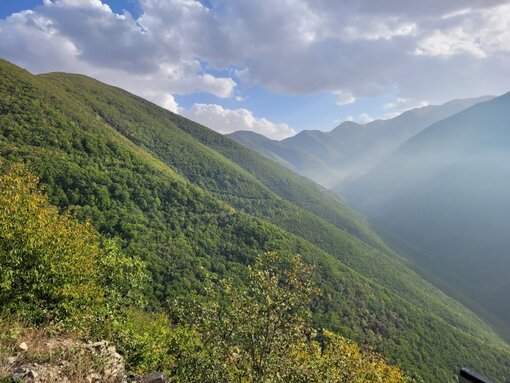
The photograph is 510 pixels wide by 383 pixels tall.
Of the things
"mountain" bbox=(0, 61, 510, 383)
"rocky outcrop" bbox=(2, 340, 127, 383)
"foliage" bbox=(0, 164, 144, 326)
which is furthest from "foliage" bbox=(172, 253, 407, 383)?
"mountain" bbox=(0, 61, 510, 383)

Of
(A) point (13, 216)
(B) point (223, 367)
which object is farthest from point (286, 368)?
(A) point (13, 216)

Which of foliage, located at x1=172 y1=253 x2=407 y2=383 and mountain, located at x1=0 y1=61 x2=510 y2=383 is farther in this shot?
mountain, located at x1=0 y1=61 x2=510 y2=383

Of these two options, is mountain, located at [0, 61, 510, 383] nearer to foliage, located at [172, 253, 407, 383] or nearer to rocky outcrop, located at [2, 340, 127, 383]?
foliage, located at [172, 253, 407, 383]

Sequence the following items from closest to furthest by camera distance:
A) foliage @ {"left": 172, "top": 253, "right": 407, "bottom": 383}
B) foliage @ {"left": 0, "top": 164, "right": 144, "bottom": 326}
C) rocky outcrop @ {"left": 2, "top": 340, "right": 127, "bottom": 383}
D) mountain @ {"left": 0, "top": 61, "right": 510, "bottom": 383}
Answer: rocky outcrop @ {"left": 2, "top": 340, "right": 127, "bottom": 383} → foliage @ {"left": 172, "top": 253, "right": 407, "bottom": 383} → foliage @ {"left": 0, "top": 164, "right": 144, "bottom": 326} → mountain @ {"left": 0, "top": 61, "right": 510, "bottom": 383}

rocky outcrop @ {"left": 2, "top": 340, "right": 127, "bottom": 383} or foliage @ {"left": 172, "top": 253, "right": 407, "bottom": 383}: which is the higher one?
foliage @ {"left": 172, "top": 253, "right": 407, "bottom": 383}

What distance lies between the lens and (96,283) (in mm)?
25375

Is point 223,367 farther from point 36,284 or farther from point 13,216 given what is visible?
point 13,216

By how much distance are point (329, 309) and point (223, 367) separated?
82318 mm

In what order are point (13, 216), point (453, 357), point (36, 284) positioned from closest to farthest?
point (36, 284)
point (13, 216)
point (453, 357)

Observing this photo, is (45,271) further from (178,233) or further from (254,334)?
(178,233)

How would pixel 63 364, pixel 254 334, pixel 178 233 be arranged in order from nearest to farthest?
1. pixel 63 364
2. pixel 254 334
3. pixel 178 233

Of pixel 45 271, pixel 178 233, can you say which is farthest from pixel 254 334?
pixel 178 233

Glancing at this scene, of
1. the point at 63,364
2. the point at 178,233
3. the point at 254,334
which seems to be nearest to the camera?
the point at 63,364

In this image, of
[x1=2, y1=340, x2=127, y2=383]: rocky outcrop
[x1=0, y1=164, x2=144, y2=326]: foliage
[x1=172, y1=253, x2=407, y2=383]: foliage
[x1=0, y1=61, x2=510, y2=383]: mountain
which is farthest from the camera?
[x1=0, y1=61, x2=510, y2=383]: mountain
